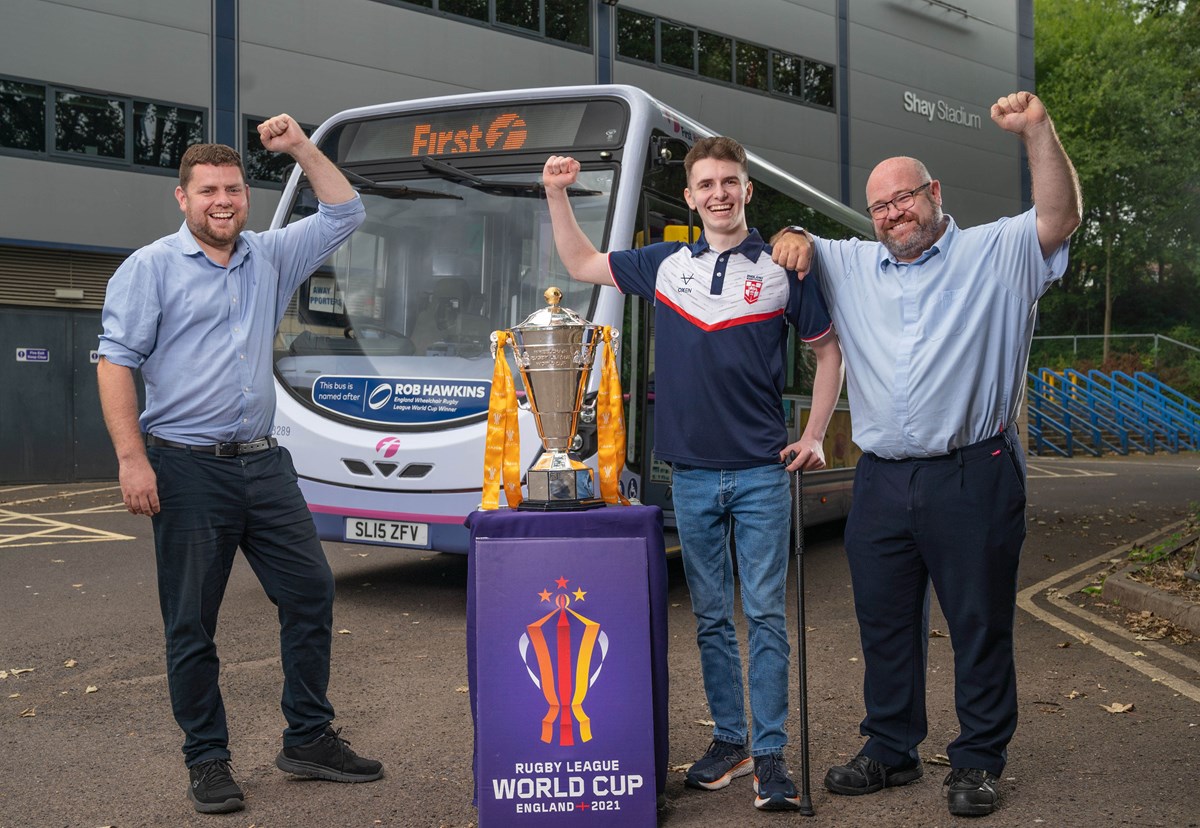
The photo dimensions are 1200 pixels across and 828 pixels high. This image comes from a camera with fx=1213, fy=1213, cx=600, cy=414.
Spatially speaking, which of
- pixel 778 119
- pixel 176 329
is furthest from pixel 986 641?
pixel 778 119

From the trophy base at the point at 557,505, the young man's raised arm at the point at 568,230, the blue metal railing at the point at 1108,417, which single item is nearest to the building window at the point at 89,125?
the young man's raised arm at the point at 568,230

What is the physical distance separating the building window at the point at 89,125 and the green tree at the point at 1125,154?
33825mm

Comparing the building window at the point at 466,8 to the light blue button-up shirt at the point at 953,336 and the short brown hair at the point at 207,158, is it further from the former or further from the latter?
the light blue button-up shirt at the point at 953,336

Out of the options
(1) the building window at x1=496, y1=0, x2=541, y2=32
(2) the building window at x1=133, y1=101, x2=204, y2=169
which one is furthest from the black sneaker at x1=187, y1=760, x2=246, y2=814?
(1) the building window at x1=496, y1=0, x2=541, y2=32

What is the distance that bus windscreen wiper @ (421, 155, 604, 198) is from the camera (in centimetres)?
739

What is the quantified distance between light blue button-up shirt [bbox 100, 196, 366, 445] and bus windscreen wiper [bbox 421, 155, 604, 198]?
10.6 ft

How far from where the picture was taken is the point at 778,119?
27750 mm

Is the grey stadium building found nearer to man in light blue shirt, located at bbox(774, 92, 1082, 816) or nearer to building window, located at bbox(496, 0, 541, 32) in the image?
building window, located at bbox(496, 0, 541, 32)

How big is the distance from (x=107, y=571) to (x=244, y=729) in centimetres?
479

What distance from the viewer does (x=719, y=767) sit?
423 centimetres

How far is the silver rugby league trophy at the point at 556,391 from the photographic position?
4.00m

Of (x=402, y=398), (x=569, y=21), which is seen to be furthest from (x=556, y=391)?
(x=569, y=21)

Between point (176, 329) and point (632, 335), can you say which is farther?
point (632, 335)

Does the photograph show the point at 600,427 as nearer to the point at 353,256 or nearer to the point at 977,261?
the point at 977,261
